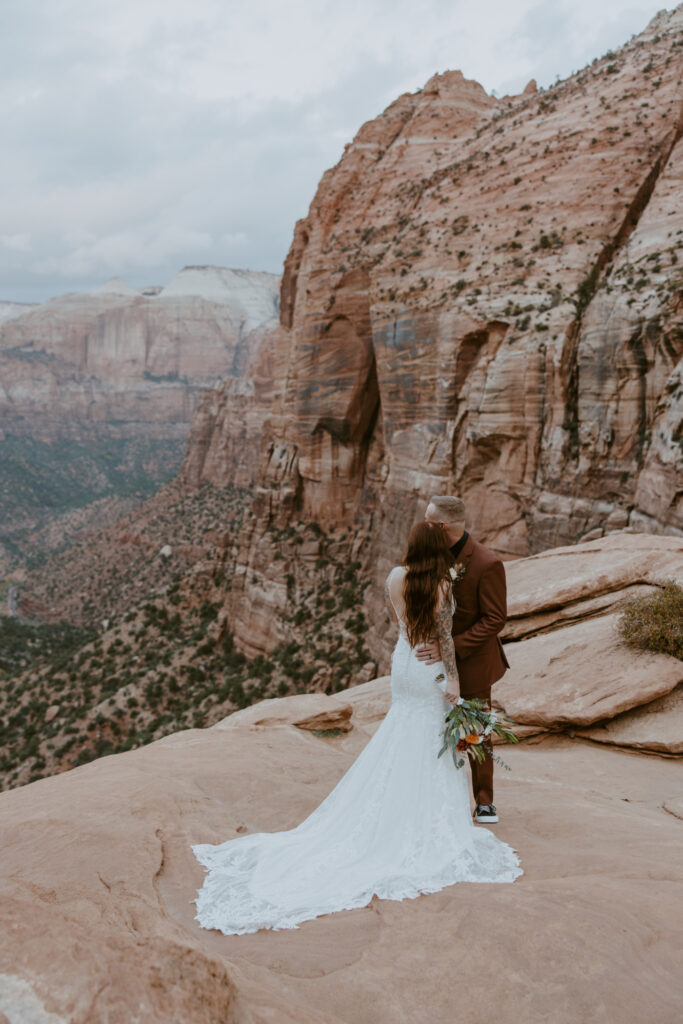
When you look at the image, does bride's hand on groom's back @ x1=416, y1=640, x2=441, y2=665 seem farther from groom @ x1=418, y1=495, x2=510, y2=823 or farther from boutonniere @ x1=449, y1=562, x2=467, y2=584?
boutonniere @ x1=449, y1=562, x2=467, y2=584

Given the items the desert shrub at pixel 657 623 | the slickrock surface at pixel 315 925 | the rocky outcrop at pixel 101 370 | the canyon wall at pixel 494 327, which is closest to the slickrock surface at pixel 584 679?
the desert shrub at pixel 657 623

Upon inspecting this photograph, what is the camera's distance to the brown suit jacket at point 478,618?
16.4 ft

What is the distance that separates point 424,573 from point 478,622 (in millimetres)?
808

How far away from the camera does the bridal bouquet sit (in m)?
4.78

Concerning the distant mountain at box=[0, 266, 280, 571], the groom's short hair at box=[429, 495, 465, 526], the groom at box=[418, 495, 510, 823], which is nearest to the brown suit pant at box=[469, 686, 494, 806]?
the groom at box=[418, 495, 510, 823]

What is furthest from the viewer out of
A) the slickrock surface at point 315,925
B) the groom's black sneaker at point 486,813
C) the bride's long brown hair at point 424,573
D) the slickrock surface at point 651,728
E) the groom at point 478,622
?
the slickrock surface at point 651,728

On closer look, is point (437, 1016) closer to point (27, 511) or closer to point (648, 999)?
point (648, 999)

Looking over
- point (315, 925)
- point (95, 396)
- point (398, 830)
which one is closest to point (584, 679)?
point (398, 830)

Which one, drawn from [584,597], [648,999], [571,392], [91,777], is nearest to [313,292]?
[571,392]

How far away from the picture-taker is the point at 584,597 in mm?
10125

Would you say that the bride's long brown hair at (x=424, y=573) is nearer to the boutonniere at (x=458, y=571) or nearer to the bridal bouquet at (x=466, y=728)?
the boutonniere at (x=458, y=571)

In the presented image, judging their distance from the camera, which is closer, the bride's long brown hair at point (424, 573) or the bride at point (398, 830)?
the bride at point (398, 830)

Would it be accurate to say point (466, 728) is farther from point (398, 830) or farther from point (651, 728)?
point (651, 728)

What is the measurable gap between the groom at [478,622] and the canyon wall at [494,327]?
1178cm
